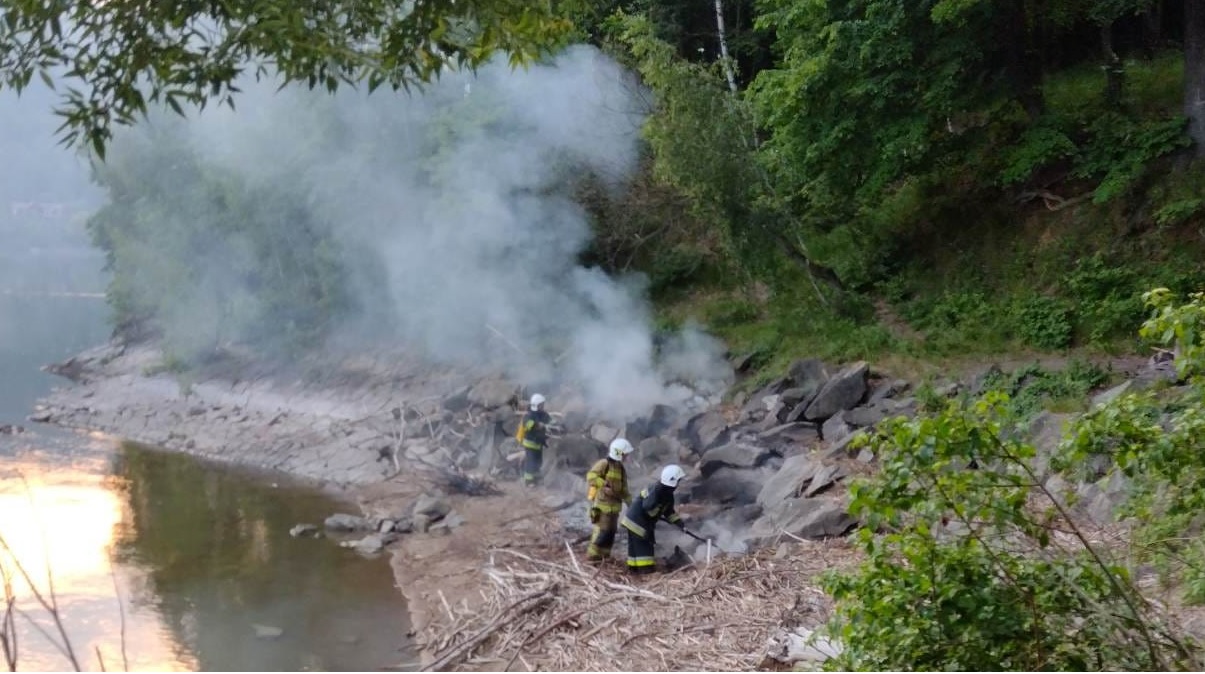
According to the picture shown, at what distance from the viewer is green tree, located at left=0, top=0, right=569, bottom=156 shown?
4277mm

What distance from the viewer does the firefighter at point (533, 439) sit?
14828 mm

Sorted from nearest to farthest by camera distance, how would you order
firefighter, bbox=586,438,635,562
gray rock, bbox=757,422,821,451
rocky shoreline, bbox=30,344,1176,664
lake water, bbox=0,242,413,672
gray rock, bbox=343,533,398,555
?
lake water, bbox=0,242,413,672 → firefighter, bbox=586,438,635,562 → rocky shoreline, bbox=30,344,1176,664 → gray rock, bbox=343,533,398,555 → gray rock, bbox=757,422,821,451

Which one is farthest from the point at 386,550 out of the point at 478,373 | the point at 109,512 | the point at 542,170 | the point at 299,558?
the point at 542,170

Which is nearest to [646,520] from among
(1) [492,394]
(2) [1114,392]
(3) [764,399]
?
(2) [1114,392]

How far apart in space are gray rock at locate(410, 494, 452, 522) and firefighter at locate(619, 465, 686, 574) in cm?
425

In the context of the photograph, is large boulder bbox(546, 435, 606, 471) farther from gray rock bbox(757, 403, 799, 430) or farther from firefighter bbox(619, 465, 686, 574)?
firefighter bbox(619, 465, 686, 574)

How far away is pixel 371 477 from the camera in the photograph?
16609 mm

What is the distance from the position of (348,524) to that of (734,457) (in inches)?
209

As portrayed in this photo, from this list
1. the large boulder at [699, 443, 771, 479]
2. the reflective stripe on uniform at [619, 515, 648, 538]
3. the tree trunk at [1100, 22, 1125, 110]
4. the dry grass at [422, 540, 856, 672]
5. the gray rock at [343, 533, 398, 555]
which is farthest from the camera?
the tree trunk at [1100, 22, 1125, 110]

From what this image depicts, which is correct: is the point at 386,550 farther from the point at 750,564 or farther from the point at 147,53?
the point at 147,53

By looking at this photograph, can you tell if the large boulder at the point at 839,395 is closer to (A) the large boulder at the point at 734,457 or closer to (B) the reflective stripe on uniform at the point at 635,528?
(A) the large boulder at the point at 734,457

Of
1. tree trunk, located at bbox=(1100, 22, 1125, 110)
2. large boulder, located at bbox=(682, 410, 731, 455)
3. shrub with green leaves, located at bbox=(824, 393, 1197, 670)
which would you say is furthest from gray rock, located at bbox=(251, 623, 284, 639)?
tree trunk, located at bbox=(1100, 22, 1125, 110)

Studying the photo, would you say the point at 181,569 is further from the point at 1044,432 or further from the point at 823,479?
the point at 1044,432

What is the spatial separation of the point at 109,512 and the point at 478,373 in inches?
292
